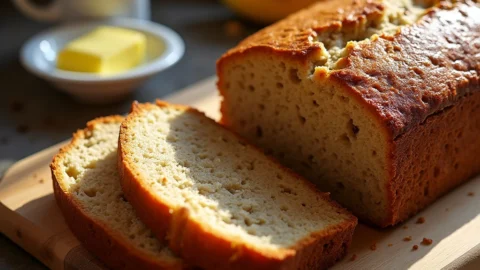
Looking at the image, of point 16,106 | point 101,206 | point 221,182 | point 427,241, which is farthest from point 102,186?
point 16,106

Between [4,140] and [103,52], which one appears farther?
[103,52]

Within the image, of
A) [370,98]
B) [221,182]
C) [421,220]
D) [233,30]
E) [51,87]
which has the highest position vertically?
[370,98]

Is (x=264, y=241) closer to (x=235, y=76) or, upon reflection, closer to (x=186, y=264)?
(x=186, y=264)

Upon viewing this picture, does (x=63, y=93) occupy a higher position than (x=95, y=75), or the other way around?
(x=95, y=75)

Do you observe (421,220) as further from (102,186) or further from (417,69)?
(102,186)

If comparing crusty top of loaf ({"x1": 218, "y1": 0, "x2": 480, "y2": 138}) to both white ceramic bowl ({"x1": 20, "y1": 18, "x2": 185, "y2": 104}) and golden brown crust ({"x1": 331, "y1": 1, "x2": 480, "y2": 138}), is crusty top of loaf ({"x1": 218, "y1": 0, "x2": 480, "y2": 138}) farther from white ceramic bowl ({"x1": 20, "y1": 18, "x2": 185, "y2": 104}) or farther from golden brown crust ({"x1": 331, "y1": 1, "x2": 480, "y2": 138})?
white ceramic bowl ({"x1": 20, "y1": 18, "x2": 185, "y2": 104})

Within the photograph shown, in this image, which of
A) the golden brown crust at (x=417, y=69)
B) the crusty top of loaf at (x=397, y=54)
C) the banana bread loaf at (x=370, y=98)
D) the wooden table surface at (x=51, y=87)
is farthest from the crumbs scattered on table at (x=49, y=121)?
the golden brown crust at (x=417, y=69)
